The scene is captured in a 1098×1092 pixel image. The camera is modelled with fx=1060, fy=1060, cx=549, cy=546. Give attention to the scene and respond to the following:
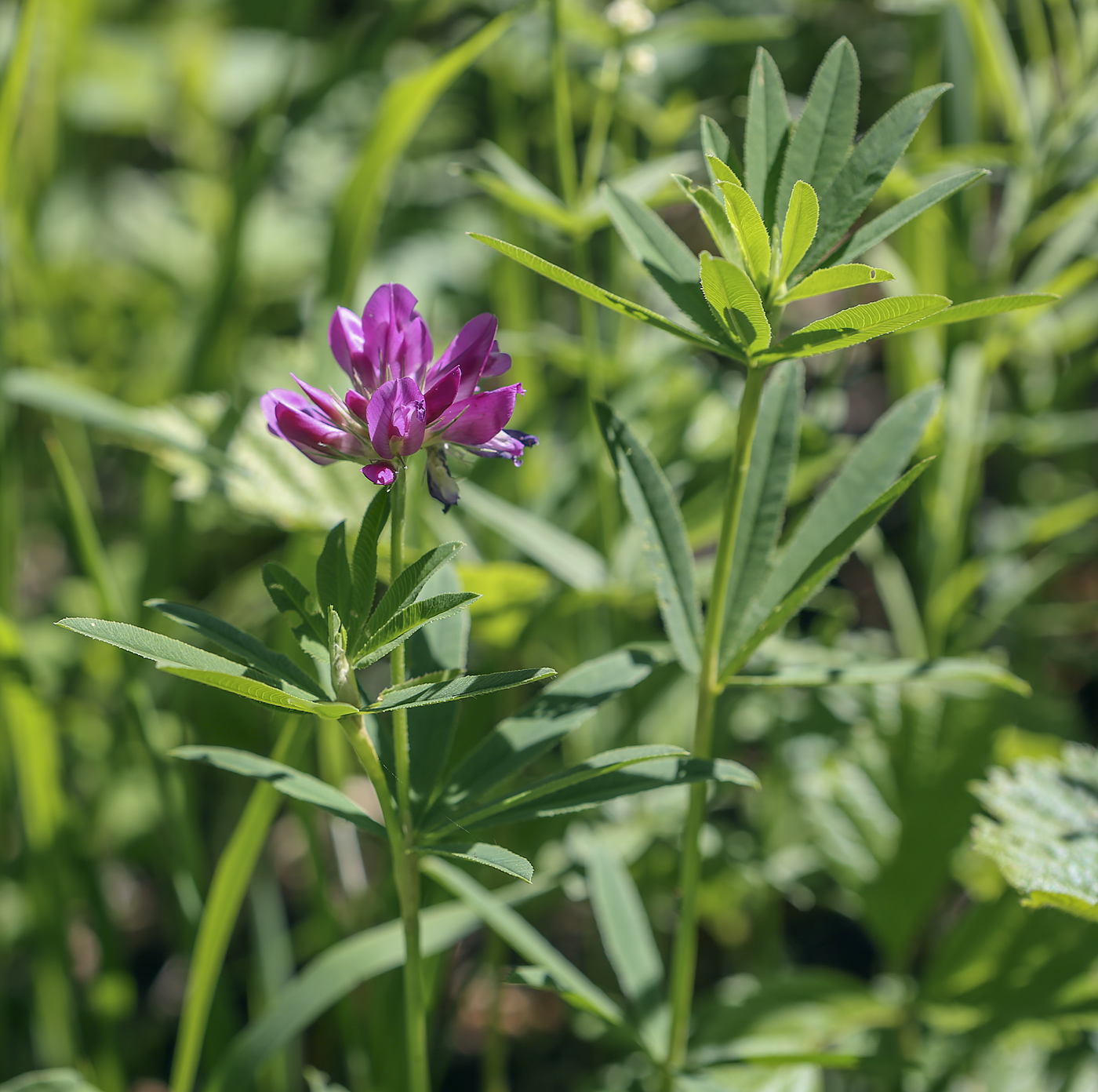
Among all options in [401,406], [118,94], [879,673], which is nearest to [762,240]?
[401,406]

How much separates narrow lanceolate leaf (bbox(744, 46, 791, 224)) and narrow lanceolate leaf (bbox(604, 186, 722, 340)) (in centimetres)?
7

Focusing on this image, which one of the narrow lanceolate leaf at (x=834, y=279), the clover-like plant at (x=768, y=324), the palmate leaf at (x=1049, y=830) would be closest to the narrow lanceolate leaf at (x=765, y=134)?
the clover-like plant at (x=768, y=324)

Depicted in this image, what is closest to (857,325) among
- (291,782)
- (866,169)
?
(866,169)

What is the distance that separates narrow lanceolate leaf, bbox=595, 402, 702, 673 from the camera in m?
0.80

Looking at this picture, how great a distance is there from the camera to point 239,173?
1434mm

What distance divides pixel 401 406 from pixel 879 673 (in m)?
0.43

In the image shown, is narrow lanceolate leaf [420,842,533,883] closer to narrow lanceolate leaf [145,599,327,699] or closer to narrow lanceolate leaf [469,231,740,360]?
narrow lanceolate leaf [145,599,327,699]

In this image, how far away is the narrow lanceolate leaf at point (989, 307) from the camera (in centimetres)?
61

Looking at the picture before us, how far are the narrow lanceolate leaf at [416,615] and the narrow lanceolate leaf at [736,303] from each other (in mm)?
230

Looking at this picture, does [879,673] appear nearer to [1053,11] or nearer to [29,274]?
[1053,11]

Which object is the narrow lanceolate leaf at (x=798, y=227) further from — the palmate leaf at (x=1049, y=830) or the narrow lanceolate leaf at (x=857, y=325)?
the palmate leaf at (x=1049, y=830)

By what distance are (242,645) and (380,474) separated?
0.17 meters

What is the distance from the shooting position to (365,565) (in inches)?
25.6

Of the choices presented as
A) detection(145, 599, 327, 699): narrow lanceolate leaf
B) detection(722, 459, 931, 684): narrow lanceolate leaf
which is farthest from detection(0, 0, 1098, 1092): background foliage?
detection(145, 599, 327, 699): narrow lanceolate leaf
